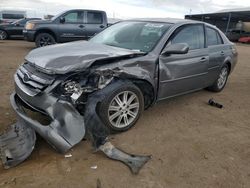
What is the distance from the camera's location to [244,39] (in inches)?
1126

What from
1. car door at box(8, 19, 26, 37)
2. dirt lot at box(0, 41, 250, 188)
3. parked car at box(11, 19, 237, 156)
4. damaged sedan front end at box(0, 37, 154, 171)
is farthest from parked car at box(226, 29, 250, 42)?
damaged sedan front end at box(0, 37, 154, 171)

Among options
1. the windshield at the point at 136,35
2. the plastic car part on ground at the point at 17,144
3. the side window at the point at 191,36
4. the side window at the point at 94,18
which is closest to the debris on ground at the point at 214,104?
the side window at the point at 191,36

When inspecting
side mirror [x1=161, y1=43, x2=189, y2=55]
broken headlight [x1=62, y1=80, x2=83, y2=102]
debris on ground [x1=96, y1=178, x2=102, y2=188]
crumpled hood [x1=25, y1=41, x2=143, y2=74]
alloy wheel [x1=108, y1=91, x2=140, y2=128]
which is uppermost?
side mirror [x1=161, y1=43, x2=189, y2=55]

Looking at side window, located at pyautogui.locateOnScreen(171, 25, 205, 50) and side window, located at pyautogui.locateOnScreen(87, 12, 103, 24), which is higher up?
side window, located at pyautogui.locateOnScreen(171, 25, 205, 50)

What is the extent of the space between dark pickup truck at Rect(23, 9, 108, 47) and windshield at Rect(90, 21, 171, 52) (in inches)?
264

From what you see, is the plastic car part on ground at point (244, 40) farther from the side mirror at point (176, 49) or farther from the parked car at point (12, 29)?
the side mirror at point (176, 49)

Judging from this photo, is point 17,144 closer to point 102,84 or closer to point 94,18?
point 102,84

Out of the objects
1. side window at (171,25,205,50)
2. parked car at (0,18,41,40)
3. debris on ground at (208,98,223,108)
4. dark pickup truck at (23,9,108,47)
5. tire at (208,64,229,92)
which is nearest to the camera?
side window at (171,25,205,50)

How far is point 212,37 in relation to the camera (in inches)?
219

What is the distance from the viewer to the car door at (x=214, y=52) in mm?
5324

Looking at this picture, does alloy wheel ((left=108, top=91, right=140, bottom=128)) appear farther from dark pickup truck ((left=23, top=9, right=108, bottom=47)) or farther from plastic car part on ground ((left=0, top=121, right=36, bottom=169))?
dark pickup truck ((left=23, top=9, right=108, bottom=47))

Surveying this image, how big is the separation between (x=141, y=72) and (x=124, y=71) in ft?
1.06

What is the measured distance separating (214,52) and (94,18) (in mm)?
7641

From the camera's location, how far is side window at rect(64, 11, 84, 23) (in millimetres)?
11305
